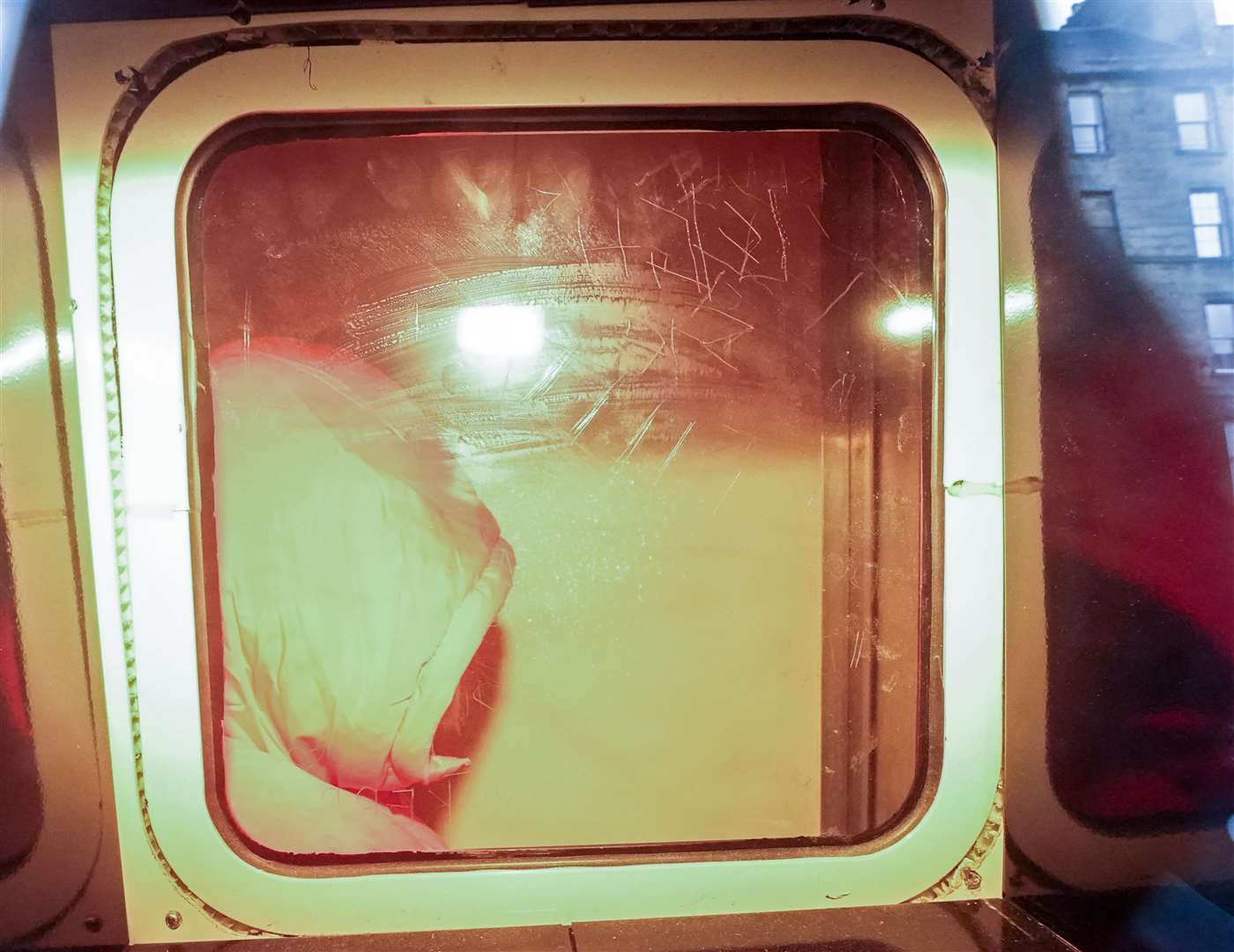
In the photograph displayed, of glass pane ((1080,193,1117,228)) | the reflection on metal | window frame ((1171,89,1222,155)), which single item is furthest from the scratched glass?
window frame ((1171,89,1222,155))

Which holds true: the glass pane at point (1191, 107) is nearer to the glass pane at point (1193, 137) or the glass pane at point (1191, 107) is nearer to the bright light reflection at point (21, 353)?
the glass pane at point (1193, 137)

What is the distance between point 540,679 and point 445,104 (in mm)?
951

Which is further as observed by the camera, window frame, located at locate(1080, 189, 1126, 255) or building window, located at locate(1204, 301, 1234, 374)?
window frame, located at locate(1080, 189, 1126, 255)

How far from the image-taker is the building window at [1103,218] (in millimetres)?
1068

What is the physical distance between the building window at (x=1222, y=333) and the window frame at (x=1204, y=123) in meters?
0.21

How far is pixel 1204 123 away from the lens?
979 millimetres

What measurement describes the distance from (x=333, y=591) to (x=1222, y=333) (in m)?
1.35

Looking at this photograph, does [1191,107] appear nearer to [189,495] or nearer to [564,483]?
[564,483]

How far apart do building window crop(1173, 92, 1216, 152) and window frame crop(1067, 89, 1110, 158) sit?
8 cm

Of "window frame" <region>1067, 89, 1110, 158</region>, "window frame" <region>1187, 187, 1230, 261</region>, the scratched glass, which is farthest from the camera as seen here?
the scratched glass

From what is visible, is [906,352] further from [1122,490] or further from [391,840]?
[391,840]

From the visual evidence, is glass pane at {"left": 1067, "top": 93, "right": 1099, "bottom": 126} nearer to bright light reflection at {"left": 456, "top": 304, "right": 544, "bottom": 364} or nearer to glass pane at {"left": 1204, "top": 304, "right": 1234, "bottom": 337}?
glass pane at {"left": 1204, "top": 304, "right": 1234, "bottom": 337}

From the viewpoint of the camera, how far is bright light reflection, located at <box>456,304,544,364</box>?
3.88 ft

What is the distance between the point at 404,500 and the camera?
3.88 ft
